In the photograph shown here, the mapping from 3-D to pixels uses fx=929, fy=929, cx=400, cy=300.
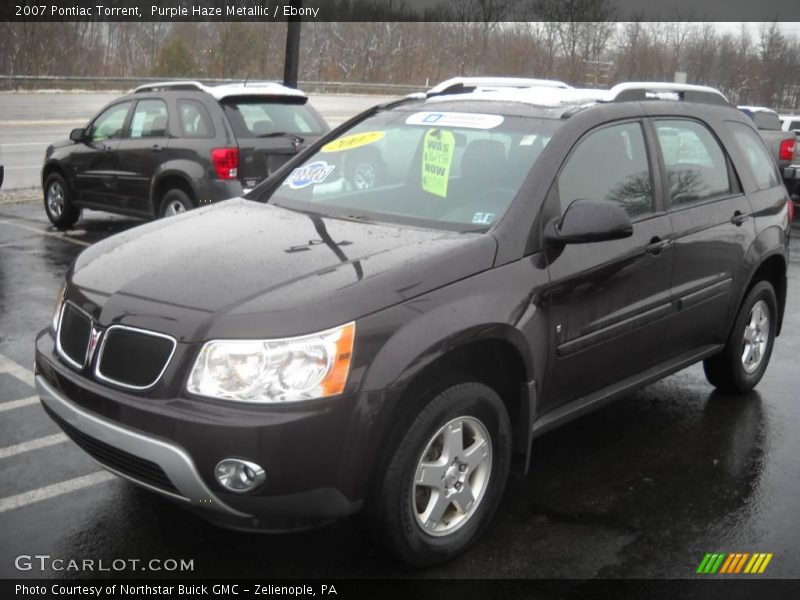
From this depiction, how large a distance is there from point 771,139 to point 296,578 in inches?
613

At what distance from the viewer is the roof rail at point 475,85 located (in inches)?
207

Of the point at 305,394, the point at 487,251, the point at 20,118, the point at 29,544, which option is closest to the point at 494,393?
the point at 487,251

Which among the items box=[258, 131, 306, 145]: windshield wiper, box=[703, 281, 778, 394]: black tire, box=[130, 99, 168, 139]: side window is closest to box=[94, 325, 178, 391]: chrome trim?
box=[703, 281, 778, 394]: black tire

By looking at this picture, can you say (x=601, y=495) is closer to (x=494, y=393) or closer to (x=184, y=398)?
(x=494, y=393)

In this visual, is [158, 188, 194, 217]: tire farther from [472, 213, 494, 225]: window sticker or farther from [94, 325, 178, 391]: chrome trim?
[94, 325, 178, 391]: chrome trim

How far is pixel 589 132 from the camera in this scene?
4.39m

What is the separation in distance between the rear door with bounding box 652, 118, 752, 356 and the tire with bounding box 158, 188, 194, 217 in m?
5.67

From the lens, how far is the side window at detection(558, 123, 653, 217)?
4.27 meters

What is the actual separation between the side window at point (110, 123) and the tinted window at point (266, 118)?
175cm

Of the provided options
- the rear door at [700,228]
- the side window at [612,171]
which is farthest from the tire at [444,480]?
the rear door at [700,228]

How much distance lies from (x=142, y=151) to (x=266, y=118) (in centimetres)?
148

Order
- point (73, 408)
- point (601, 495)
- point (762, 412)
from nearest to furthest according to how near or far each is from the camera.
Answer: point (73, 408) → point (601, 495) → point (762, 412)

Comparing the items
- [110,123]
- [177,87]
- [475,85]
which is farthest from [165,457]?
[110,123]

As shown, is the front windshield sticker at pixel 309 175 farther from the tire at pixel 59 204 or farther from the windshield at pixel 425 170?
the tire at pixel 59 204
